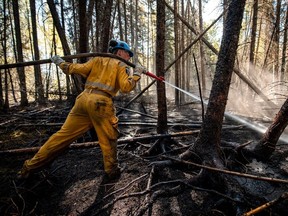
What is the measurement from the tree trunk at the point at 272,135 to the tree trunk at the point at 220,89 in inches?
33.6

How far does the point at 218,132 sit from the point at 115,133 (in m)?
1.58

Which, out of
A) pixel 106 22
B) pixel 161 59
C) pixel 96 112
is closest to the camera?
pixel 96 112

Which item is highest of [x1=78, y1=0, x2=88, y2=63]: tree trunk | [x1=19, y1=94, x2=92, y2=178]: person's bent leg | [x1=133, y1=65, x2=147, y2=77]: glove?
[x1=78, y1=0, x2=88, y2=63]: tree trunk

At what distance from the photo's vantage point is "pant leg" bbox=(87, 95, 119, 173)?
314 centimetres

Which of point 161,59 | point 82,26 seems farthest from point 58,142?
point 82,26

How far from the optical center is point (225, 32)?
2.88 metres

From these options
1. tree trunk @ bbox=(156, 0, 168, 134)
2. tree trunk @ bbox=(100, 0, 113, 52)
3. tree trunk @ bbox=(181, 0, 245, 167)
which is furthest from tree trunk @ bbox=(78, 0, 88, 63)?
tree trunk @ bbox=(181, 0, 245, 167)

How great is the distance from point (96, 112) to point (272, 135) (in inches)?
107

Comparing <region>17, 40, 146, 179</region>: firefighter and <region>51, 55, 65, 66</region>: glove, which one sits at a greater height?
<region>51, 55, 65, 66</region>: glove

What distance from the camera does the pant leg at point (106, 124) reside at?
10.3 feet

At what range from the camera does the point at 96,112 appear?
3141 mm

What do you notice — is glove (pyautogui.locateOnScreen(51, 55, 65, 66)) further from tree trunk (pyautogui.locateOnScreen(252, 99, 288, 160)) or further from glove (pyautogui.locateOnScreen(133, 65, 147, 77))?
tree trunk (pyautogui.locateOnScreen(252, 99, 288, 160))

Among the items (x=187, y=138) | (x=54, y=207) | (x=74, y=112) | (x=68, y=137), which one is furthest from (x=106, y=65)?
(x=187, y=138)

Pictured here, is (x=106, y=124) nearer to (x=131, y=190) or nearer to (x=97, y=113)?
(x=97, y=113)
